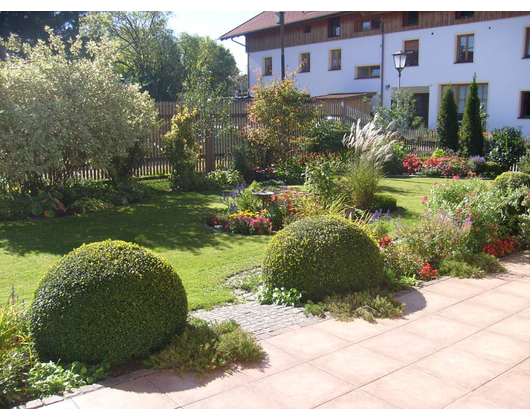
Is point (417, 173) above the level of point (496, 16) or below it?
below

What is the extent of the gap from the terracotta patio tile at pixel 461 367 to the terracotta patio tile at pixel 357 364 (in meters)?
0.23

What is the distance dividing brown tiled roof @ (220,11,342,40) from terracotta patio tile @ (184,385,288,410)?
87.1 feet

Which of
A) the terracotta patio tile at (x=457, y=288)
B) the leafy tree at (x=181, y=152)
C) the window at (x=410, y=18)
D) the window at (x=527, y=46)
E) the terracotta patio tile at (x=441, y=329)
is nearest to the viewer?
→ the terracotta patio tile at (x=441, y=329)

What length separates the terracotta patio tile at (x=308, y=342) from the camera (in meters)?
3.95

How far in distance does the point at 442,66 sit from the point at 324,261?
21782 mm

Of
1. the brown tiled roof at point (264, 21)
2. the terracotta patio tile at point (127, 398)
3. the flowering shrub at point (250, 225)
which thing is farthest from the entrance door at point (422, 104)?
the terracotta patio tile at point (127, 398)

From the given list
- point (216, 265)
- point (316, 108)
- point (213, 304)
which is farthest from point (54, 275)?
point (316, 108)

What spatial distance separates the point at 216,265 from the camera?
662 centimetres

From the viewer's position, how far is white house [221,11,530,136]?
71.7ft

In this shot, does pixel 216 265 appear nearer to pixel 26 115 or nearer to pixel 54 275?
pixel 54 275

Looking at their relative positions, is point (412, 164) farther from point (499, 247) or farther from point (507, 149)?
point (499, 247)

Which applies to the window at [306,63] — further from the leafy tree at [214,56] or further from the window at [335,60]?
the leafy tree at [214,56]

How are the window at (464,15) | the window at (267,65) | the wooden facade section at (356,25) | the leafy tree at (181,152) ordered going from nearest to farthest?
the leafy tree at (181,152) < the window at (464,15) < the wooden facade section at (356,25) < the window at (267,65)

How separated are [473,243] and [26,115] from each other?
7.64 meters
